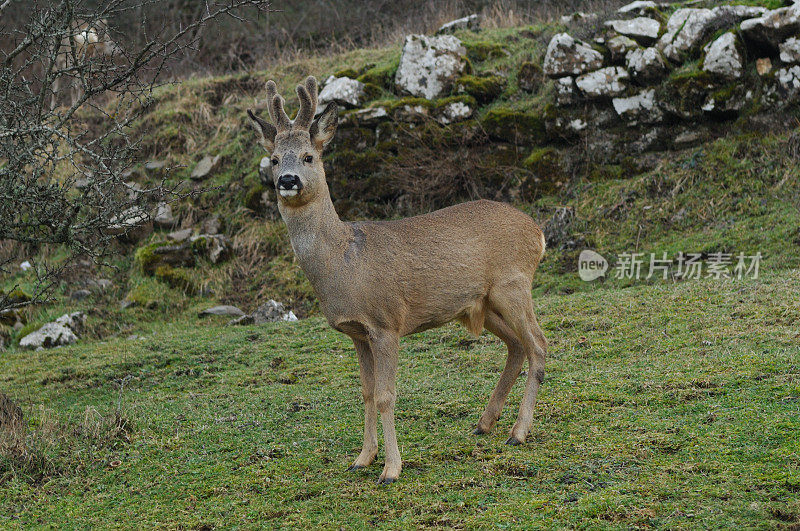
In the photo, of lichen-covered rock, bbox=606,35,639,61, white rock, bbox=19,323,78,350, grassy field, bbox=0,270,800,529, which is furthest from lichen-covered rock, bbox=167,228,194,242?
lichen-covered rock, bbox=606,35,639,61

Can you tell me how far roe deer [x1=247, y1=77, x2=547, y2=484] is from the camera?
19.4 ft

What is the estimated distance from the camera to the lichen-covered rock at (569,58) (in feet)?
46.3

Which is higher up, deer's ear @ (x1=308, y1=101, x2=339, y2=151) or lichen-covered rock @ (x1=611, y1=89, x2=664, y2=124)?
lichen-covered rock @ (x1=611, y1=89, x2=664, y2=124)

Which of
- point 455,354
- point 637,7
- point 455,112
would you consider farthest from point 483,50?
point 455,354

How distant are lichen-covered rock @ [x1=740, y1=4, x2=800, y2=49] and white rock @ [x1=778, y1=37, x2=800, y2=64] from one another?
0.43 feet

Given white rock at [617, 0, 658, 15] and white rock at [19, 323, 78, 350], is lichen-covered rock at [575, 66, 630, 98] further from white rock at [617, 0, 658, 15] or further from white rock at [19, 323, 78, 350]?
white rock at [19, 323, 78, 350]

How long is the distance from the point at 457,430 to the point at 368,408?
0.95 m

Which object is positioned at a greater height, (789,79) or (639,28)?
(639,28)

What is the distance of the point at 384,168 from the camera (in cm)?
1481

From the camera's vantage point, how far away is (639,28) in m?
14.4

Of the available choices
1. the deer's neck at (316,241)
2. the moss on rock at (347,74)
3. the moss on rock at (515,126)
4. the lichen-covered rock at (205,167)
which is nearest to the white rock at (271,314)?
the moss on rock at (515,126)

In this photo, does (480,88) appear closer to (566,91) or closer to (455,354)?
(566,91)

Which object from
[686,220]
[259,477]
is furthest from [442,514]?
[686,220]

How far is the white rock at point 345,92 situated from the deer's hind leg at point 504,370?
9.58 m
